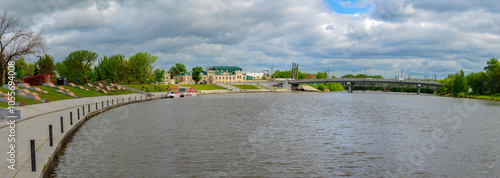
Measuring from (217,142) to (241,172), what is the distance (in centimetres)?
759

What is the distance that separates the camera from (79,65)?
123 meters

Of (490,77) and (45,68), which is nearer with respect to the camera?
(490,77)

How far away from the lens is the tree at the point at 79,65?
121 m

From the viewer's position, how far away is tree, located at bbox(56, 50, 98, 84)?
396ft

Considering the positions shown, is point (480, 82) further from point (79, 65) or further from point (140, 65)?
point (79, 65)

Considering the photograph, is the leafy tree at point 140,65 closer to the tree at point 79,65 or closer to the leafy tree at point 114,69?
the leafy tree at point 114,69

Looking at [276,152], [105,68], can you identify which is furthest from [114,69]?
[276,152]

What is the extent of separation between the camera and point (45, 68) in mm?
121938

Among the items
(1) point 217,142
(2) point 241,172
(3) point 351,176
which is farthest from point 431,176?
(1) point 217,142

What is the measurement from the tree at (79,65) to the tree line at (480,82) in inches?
5018

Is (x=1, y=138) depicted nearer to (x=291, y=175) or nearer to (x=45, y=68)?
(x=291, y=175)

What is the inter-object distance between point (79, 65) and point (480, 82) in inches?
5340

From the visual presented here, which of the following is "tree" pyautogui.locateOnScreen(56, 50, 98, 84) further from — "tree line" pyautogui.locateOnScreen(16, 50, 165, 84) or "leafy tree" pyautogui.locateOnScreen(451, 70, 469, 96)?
"leafy tree" pyautogui.locateOnScreen(451, 70, 469, 96)

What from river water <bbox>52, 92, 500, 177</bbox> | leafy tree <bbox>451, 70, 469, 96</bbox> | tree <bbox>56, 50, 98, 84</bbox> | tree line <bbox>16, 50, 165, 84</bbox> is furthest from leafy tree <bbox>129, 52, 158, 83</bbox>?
leafy tree <bbox>451, 70, 469, 96</bbox>
